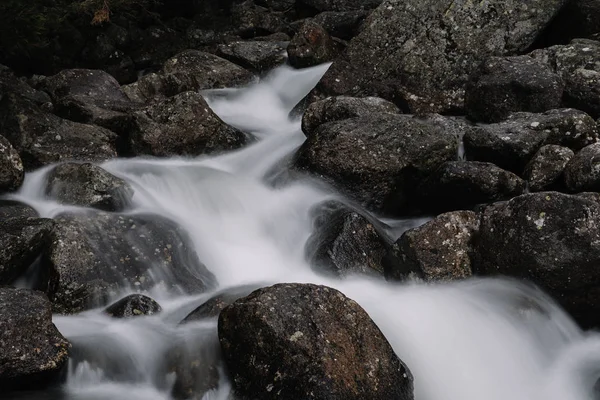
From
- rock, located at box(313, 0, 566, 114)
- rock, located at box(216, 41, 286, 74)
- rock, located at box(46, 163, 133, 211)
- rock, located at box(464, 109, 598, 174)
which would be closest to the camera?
rock, located at box(46, 163, 133, 211)

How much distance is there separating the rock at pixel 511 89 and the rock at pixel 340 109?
4.03ft

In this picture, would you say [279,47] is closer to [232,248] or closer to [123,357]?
[232,248]

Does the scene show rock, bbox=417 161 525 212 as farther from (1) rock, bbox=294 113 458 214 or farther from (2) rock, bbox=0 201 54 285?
(2) rock, bbox=0 201 54 285

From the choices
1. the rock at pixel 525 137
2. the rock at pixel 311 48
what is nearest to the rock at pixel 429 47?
the rock at pixel 311 48

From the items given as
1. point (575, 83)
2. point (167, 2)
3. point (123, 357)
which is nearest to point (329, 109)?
point (575, 83)

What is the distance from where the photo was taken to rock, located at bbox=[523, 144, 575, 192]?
25.8ft

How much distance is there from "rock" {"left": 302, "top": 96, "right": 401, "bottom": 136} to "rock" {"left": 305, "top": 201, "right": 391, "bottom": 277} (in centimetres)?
224

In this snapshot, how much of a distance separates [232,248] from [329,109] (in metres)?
2.92

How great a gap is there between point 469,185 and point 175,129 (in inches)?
171

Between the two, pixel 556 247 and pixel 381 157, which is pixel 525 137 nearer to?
pixel 381 157

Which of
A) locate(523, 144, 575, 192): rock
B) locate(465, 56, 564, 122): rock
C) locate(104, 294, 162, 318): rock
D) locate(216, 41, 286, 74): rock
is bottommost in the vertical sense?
locate(104, 294, 162, 318): rock

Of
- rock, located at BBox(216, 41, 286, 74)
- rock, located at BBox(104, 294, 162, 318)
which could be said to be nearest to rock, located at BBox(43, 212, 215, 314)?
rock, located at BBox(104, 294, 162, 318)

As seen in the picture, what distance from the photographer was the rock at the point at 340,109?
377 inches

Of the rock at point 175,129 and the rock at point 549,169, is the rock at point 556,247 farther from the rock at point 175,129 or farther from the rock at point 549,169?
the rock at point 175,129
